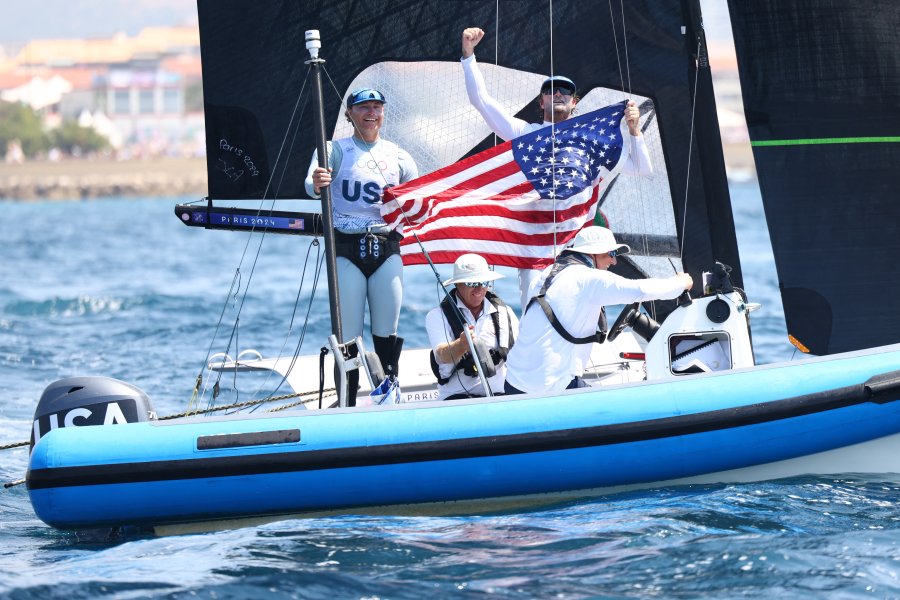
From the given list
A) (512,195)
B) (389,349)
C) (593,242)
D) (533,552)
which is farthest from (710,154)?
(533,552)

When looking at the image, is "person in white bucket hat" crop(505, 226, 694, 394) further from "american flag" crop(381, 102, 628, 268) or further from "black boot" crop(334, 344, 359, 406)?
"black boot" crop(334, 344, 359, 406)

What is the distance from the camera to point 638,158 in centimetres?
721

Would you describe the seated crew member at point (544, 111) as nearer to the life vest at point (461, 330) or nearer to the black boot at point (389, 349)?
the life vest at point (461, 330)

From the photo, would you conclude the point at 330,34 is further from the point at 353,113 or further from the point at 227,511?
the point at 227,511

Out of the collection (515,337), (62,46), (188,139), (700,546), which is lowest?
(700,546)

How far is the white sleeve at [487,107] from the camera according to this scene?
23.7 ft

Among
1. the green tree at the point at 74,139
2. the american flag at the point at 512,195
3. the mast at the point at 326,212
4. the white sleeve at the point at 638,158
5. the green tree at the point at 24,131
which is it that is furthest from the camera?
the green tree at the point at 74,139

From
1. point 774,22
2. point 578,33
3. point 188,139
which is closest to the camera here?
point 774,22

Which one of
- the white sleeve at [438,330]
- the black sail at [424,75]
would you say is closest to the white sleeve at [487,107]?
the black sail at [424,75]

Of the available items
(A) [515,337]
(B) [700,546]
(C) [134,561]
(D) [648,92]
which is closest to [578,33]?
(D) [648,92]

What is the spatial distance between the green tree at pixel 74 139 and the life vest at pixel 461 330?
10218 cm

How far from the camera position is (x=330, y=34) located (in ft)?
26.3

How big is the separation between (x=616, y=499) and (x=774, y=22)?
280cm

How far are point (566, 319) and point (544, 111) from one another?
1.46 meters
